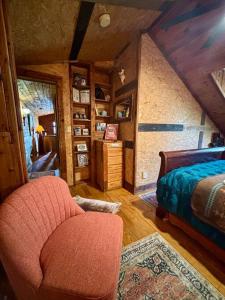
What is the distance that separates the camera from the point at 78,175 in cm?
322

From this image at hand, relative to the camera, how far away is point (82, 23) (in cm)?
179

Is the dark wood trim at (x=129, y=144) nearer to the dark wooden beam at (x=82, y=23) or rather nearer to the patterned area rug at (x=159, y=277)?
the patterned area rug at (x=159, y=277)

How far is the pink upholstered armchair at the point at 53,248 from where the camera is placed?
28.9 inches

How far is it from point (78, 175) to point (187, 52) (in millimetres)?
3174

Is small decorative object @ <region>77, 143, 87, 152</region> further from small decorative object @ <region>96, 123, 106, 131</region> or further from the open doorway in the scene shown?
the open doorway

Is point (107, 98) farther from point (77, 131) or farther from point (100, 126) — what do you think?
point (77, 131)

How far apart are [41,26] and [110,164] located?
2183 mm

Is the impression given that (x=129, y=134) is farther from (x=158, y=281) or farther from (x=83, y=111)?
(x=158, y=281)

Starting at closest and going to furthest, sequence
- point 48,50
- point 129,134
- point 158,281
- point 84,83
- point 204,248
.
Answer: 1. point 158,281
2. point 204,248
3. point 48,50
4. point 129,134
5. point 84,83

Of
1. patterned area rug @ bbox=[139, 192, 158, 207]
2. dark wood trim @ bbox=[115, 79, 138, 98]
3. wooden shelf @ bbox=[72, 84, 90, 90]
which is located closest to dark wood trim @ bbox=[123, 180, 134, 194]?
patterned area rug @ bbox=[139, 192, 158, 207]

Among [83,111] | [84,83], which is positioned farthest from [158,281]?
[84,83]

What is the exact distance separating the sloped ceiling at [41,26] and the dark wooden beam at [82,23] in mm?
54

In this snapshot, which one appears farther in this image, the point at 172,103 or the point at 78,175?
the point at 78,175

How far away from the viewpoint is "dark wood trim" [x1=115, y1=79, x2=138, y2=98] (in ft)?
8.24
